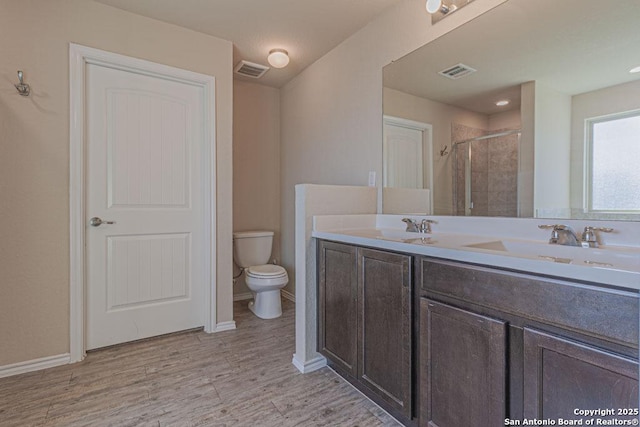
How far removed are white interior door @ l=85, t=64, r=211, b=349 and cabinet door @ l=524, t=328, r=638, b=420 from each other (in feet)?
7.32

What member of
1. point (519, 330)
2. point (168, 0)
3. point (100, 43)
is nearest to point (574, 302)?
point (519, 330)

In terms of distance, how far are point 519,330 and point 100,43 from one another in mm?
2845

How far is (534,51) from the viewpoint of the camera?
1.49m

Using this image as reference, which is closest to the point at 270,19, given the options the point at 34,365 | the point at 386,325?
the point at 386,325

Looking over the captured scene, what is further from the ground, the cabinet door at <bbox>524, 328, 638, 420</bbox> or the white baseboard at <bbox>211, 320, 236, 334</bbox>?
the cabinet door at <bbox>524, 328, 638, 420</bbox>

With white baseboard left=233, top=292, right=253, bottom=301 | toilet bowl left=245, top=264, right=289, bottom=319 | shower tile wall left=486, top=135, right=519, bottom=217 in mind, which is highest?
shower tile wall left=486, top=135, right=519, bottom=217

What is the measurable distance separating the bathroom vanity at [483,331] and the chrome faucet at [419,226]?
0.21 metres

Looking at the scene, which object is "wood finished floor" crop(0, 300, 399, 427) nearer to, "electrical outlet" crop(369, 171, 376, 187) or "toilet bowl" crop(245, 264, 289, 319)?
"toilet bowl" crop(245, 264, 289, 319)

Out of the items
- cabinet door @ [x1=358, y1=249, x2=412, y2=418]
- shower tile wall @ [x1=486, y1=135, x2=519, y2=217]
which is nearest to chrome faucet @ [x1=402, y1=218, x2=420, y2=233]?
shower tile wall @ [x1=486, y1=135, x2=519, y2=217]

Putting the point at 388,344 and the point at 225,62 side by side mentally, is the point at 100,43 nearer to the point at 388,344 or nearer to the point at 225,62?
the point at 225,62

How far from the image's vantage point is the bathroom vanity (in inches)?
32.3

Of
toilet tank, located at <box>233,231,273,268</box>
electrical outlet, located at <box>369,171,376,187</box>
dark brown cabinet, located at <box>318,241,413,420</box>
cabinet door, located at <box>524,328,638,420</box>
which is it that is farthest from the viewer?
toilet tank, located at <box>233,231,273,268</box>

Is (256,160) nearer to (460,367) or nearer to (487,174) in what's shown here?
(487,174)

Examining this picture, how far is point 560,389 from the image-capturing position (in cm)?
89
